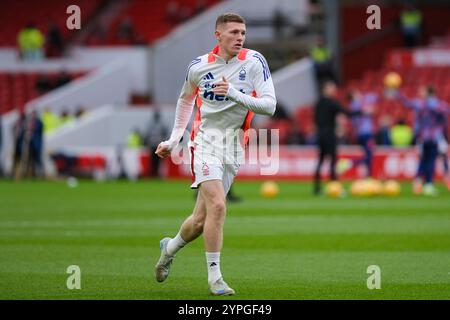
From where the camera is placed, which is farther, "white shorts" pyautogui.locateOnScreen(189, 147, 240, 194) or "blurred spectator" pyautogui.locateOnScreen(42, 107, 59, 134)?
"blurred spectator" pyautogui.locateOnScreen(42, 107, 59, 134)

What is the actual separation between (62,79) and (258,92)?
1270 inches

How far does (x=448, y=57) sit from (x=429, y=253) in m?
26.3

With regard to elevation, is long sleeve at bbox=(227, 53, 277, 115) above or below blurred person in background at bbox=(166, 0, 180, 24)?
below

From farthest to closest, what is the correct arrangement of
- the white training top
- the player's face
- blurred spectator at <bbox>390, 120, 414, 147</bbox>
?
blurred spectator at <bbox>390, 120, 414, 147</bbox> → the white training top → the player's face

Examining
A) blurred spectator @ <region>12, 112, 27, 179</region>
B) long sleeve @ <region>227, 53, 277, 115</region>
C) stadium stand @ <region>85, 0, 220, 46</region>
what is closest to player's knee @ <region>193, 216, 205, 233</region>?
long sleeve @ <region>227, 53, 277, 115</region>

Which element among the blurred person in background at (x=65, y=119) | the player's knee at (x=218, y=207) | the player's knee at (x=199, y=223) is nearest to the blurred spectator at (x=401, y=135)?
the blurred person in background at (x=65, y=119)

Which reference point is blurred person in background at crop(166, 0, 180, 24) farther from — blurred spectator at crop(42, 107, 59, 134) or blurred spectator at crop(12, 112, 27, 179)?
blurred spectator at crop(12, 112, 27, 179)

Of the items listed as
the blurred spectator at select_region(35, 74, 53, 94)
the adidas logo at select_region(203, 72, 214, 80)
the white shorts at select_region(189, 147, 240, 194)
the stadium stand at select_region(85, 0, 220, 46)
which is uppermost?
the stadium stand at select_region(85, 0, 220, 46)

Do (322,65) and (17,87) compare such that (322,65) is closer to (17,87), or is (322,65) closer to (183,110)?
(17,87)

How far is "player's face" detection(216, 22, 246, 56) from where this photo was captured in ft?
32.9

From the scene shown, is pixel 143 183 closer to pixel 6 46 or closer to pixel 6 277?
pixel 6 46

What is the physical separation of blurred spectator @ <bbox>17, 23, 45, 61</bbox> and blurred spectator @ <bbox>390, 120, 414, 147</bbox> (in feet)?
52.8

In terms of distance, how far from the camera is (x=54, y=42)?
4309 centimetres

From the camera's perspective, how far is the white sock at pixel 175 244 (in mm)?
10508
